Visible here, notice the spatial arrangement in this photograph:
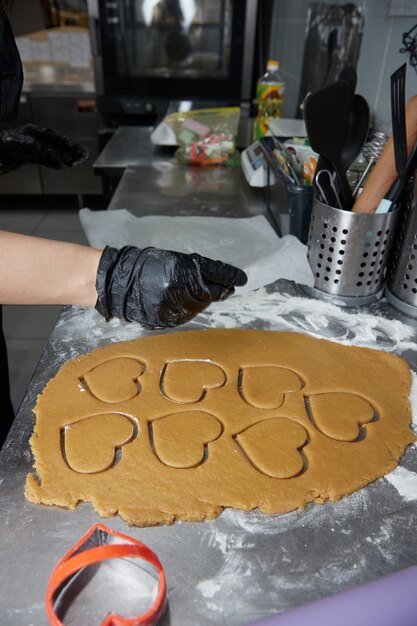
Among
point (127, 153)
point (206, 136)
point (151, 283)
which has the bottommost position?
point (127, 153)

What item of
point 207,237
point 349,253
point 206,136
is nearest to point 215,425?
point 349,253

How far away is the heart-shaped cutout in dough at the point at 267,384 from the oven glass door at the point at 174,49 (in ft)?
7.95

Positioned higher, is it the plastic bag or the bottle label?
the bottle label

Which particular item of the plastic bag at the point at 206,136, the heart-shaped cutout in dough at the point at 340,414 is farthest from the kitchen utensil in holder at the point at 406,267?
the plastic bag at the point at 206,136

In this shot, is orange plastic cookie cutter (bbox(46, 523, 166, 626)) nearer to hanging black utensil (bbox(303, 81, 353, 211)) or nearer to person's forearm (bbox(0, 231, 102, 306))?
person's forearm (bbox(0, 231, 102, 306))

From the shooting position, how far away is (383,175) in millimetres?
1095

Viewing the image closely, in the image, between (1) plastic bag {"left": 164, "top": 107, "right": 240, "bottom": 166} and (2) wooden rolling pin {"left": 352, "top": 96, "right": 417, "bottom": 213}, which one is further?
(1) plastic bag {"left": 164, "top": 107, "right": 240, "bottom": 166}

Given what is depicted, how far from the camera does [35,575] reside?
610 mm

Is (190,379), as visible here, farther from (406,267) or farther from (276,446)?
(406,267)

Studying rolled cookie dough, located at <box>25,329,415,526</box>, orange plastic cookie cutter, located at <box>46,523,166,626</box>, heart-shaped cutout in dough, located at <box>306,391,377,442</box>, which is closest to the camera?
orange plastic cookie cutter, located at <box>46,523,166,626</box>

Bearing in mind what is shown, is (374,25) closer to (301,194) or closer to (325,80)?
(325,80)

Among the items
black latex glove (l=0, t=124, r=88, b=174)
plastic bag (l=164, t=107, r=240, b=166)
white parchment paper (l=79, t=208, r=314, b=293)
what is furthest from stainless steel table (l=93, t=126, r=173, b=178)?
white parchment paper (l=79, t=208, r=314, b=293)

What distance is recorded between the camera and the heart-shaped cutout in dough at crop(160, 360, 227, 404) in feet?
3.01

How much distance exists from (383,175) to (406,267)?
0.21m
